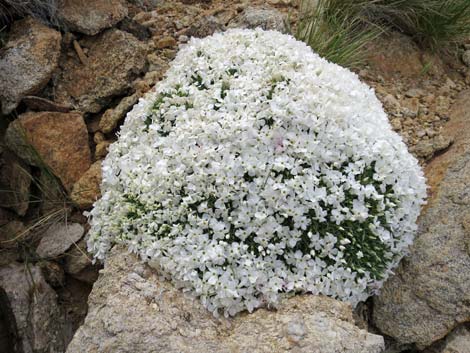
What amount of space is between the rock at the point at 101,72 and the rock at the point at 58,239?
1.17 metres

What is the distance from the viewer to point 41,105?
17.4ft

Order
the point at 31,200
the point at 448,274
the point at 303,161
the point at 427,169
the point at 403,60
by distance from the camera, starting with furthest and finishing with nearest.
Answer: the point at 403,60 → the point at 31,200 → the point at 427,169 → the point at 448,274 → the point at 303,161

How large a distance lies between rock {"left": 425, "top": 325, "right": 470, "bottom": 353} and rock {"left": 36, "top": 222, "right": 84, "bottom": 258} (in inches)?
125

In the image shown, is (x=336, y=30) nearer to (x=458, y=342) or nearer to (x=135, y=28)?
(x=135, y=28)

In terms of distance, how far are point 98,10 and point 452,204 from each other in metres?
3.85

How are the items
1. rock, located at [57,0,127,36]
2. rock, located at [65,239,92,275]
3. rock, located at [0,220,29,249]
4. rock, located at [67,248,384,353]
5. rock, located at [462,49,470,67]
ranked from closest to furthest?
rock, located at [67,248,384,353] → rock, located at [65,239,92,275] → rock, located at [0,220,29,249] → rock, located at [57,0,127,36] → rock, located at [462,49,470,67]

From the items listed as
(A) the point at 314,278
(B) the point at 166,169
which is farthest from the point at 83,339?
(A) the point at 314,278

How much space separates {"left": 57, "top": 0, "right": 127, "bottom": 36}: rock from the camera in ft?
18.2

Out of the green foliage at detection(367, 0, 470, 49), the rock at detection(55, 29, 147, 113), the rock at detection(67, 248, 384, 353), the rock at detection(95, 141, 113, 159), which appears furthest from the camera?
the green foliage at detection(367, 0, 470, 49)

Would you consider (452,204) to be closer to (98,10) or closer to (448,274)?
(448,274)

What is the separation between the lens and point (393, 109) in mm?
5562

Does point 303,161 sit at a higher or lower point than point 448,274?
higher

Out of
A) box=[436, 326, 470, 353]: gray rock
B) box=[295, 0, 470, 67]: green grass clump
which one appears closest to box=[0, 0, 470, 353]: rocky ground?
box=[436, 326, 470, 353]: gray rock

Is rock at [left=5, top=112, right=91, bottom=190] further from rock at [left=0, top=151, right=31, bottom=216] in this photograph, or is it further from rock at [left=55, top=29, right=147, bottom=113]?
rock at [left=55, top=29, right=147, bottom=113]
